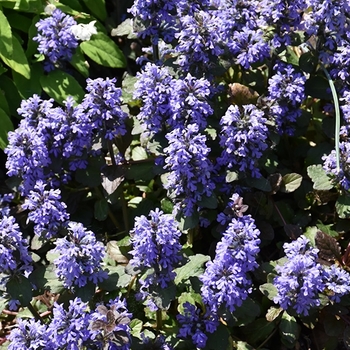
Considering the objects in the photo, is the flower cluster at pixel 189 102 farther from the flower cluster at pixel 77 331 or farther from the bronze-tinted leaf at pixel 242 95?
the flower cluster at pixel 77 331

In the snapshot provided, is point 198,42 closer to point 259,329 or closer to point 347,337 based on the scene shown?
point 259,329

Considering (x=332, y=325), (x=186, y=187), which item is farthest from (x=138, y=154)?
(x=332, y=325)

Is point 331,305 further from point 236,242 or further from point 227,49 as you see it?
point 227,49

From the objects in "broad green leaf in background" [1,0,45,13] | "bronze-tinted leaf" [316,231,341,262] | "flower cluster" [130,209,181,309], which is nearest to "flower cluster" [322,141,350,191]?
"bronze-tinted leaf" [316,231,341,262]

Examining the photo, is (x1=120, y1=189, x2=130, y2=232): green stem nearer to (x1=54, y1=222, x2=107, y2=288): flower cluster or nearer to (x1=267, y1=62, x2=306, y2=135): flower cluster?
(x1=54, y1=222, x2=107, y2=288): flower cluster

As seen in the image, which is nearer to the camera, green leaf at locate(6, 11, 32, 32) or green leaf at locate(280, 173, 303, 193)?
green leaf at locate(280, 173, 303, 193)
